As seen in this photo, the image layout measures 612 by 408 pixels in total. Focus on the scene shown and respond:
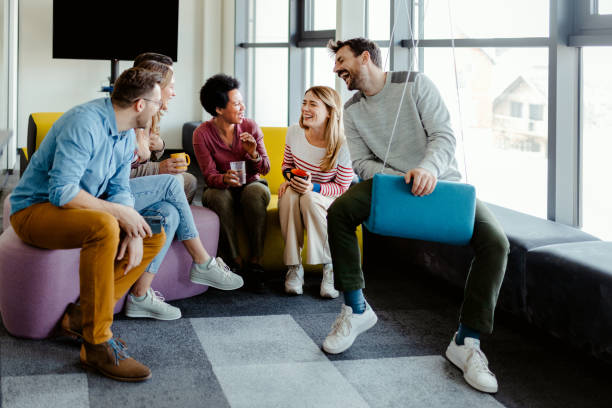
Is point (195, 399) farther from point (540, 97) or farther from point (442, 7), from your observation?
point (442, 7)

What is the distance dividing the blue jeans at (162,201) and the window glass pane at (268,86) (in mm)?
3700

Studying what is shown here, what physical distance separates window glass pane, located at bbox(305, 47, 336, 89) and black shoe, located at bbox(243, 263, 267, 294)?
233cm

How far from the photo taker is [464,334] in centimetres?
240

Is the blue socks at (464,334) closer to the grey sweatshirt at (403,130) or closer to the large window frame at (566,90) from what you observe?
the grey sweatshirt at (403,130)

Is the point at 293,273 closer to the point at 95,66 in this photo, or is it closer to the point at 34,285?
the point at 34,285

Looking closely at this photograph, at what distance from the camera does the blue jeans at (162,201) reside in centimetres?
282

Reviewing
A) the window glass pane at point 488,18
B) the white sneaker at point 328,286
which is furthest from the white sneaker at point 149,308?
the window glass pane at point 488,18

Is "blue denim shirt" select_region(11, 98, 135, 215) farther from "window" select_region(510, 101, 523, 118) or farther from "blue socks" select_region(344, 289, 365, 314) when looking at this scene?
"window" select_region(510, 101, 523, 118)

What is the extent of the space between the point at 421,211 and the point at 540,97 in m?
1.15

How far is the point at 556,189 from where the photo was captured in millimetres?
3018

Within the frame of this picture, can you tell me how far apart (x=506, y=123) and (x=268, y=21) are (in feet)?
13.1

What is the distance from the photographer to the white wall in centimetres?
748

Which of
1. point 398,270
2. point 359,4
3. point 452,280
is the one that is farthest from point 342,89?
point 452,280

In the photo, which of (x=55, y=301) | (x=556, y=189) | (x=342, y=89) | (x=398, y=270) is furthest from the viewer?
(x=342, y=89)
